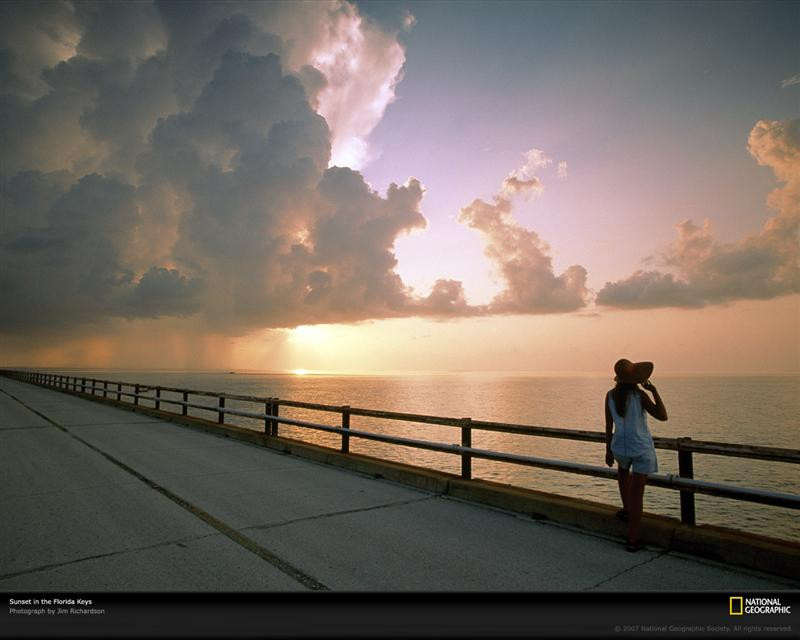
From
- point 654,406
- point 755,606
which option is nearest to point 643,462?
point 654,406

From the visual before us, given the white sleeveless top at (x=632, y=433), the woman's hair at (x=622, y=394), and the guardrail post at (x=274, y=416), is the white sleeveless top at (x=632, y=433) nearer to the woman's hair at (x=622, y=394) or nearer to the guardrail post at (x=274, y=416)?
the woman's hair at (x=622, y=394)

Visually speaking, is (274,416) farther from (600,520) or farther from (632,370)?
(632,370)

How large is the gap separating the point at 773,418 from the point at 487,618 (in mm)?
68429

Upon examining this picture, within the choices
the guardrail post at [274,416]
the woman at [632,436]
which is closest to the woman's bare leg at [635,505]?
the woman at [632,436]

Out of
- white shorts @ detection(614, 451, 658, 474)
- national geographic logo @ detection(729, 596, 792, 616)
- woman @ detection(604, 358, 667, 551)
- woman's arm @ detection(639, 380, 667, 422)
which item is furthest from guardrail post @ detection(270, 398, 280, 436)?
national geographic logo @ detection(729, 596, 792, 616)

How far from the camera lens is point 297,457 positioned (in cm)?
1047

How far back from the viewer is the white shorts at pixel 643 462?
486 centimetres

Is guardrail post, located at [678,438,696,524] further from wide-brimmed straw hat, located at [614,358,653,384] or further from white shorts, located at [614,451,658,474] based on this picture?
wide-brimmed straw hat, located at [614,358,653,384]

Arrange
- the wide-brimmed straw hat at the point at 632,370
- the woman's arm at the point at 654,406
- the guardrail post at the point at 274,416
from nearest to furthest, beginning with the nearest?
the woman's arm at the point at 654,406, the wide-brimmed straw hat at the point at 632,370, the guardrail post at the point at 274,416

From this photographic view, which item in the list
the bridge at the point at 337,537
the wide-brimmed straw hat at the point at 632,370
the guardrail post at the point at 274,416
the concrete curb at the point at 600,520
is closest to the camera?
the bridge at the point at 337,537

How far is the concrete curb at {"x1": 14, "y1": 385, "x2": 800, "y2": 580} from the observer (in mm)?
4363

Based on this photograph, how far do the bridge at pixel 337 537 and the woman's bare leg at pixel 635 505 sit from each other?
20cm

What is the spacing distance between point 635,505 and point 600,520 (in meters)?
0.69

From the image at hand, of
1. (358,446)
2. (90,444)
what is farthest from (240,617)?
(358,446)
